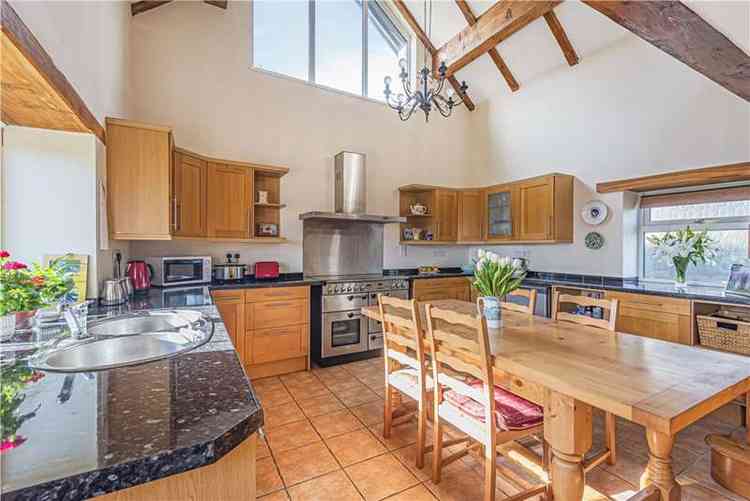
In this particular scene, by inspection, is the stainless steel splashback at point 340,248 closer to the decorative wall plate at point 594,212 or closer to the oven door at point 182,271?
the oven door at point 182,271

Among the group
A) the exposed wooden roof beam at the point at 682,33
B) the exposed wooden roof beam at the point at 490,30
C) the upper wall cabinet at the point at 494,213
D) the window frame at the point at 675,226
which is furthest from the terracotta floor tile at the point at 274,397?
the exposed wooden roof beam at the point at 490,30

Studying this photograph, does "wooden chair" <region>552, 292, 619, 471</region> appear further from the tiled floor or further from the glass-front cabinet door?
the glass-front cabinet door

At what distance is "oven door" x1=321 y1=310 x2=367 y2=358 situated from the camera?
358cm

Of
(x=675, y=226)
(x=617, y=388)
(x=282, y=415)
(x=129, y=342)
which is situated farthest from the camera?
(x=675, y=226)

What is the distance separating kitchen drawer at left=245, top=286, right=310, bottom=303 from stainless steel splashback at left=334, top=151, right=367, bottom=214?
121 cm

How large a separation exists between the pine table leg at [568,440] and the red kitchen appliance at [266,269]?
298 cm

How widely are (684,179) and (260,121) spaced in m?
4.36

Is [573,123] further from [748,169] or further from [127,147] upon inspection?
[127,147]

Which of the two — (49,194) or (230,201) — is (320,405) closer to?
(230,201)

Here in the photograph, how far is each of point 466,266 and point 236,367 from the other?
4.68 meters

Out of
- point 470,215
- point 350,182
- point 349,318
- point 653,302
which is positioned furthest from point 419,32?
point 653,302

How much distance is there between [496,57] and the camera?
4.60 m

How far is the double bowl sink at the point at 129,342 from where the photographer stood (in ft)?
4.04

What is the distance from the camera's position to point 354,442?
224 centimetres
